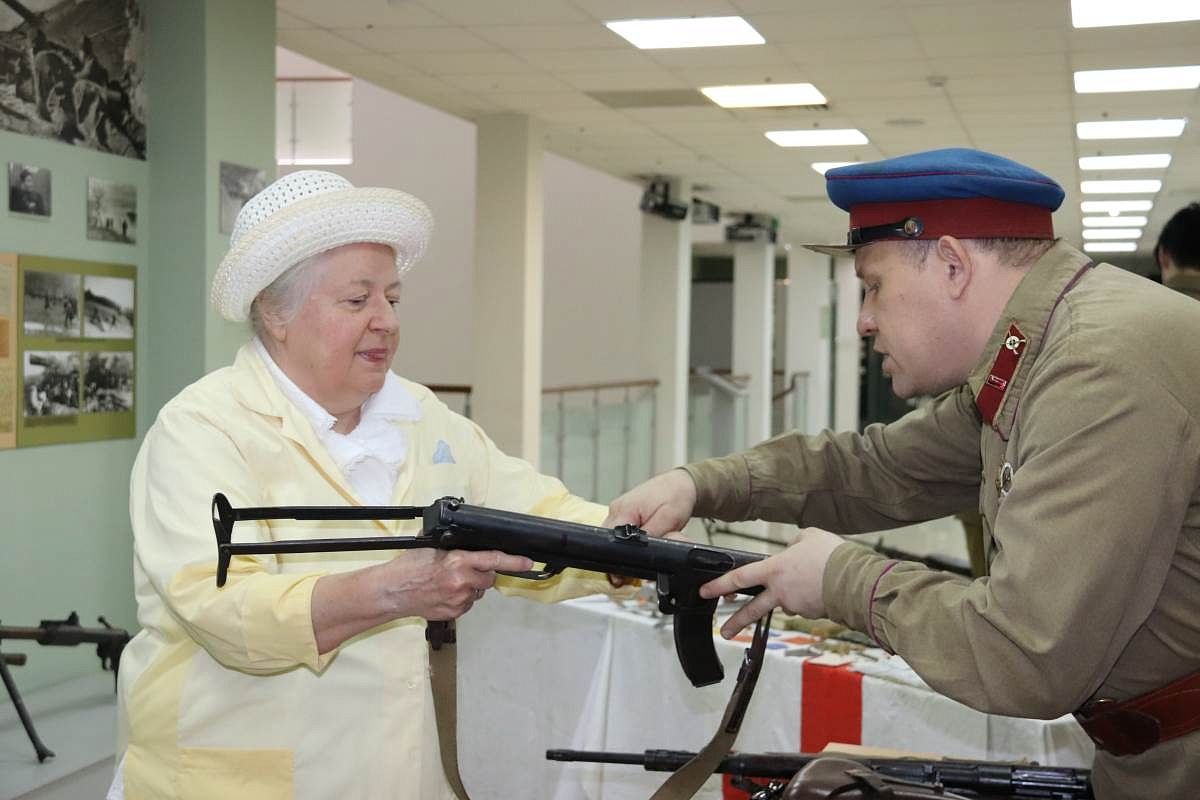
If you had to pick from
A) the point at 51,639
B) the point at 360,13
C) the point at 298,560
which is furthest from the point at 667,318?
the point at 298,560

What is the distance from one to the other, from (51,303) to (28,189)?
0.45 m

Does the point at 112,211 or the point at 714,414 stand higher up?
the point at 112,211

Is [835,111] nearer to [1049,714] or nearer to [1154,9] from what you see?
[1154,9]

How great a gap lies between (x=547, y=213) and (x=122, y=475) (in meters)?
12.1

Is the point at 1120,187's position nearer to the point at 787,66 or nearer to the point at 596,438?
the point at 596,438

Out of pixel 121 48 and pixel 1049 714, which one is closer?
pixel 1049 714

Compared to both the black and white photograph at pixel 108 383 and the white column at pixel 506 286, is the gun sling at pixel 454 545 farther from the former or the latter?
the white column at pixel 506 286

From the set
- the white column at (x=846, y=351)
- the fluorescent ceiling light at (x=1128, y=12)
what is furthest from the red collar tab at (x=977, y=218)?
the white column at (x=846, y=351)

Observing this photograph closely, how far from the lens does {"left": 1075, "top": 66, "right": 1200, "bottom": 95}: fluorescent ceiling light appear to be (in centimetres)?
770

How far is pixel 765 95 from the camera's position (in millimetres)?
8836

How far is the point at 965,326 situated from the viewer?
68.6 inches

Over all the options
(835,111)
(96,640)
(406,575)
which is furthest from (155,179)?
(835,111)

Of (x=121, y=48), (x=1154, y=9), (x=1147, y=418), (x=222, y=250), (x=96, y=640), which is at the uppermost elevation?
(x=1154, y=9)

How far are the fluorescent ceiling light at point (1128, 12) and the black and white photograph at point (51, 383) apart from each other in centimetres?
498
